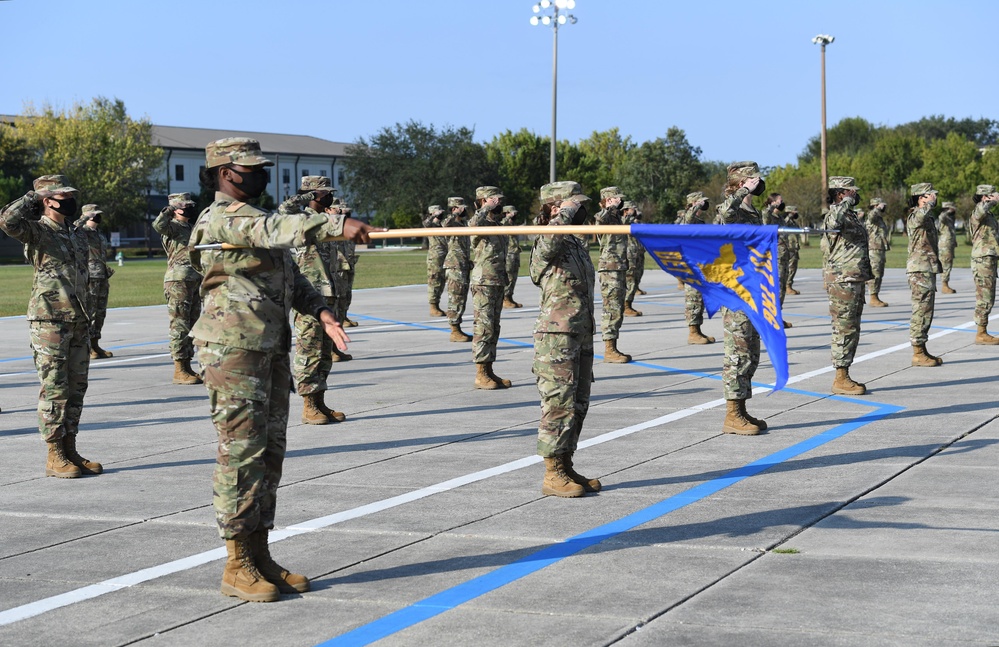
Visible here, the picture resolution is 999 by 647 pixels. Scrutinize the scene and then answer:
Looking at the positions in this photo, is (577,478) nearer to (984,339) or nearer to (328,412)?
(328,412)

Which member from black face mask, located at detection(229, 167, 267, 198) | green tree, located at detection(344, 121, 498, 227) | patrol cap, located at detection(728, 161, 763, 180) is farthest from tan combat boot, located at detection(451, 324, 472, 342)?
green tree, located at detection(344, 121, 498, 227)

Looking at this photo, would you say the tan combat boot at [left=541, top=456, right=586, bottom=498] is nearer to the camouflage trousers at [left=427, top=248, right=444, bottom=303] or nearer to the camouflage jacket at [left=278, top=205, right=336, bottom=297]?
the camouflage jacket at [left=278, top=205, right=336, bottom=297]

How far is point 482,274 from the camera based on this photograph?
14.1 meters

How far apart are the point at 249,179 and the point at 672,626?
9.41 ft

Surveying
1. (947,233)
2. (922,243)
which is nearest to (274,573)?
(922,243)

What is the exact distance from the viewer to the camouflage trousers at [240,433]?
565 cm

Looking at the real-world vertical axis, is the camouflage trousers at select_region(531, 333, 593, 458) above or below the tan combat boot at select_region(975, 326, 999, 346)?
above

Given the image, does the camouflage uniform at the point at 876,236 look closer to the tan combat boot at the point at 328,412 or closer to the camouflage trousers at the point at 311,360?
the tan combat boot at the point at 328,412

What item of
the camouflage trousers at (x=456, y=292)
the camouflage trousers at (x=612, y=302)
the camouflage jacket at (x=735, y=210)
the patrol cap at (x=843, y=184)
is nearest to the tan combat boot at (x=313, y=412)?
the camouflage jacket at (x=735, y=210)

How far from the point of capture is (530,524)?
273 inches

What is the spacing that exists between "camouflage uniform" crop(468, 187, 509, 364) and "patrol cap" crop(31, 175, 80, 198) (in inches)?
195

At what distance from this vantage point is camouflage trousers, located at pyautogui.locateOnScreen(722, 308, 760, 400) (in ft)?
32.0

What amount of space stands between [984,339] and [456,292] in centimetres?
749

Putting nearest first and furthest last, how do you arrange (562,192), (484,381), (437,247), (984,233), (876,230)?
(562,192), (484,381), (984,233), (437,247), (876,230)
